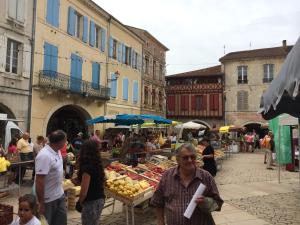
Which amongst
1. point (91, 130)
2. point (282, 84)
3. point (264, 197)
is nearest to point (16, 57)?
point (91, 130)

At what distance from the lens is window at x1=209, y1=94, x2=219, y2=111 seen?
4237 cm

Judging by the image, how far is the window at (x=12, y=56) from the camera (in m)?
17.6

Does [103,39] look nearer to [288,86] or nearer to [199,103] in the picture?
[199,103]

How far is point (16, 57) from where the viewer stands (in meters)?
18.1

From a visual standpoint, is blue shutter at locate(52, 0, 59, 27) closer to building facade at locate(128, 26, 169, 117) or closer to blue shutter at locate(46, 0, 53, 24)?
blue shutter at locate(46, 0, 53, 24)

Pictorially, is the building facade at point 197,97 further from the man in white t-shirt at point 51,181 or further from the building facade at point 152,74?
the man in white t-shirt at point 51,181

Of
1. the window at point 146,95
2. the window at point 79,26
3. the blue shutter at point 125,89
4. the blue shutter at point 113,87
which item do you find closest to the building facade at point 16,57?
the window at point 79,26

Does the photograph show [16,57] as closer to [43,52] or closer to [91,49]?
[43,52]

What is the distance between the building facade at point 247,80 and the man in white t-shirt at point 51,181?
37411 millimetres

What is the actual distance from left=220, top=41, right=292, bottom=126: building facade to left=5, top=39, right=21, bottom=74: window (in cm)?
2793

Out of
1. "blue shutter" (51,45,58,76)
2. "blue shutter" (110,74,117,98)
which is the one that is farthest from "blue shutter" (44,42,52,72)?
"blue shutter" (110,74,117,98)

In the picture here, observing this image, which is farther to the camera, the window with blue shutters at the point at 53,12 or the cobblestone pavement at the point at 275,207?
the window with blue shutters at the point at 53,12

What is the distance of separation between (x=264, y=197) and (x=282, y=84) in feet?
20.8

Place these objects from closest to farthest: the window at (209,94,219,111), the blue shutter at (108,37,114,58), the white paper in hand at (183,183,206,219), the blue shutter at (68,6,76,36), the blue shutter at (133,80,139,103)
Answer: the white paper in hand at (183,183,206,219), the blue shutter at (68,6,76,36), the blue shutter at (108,37,114,58), the blue shutter at (133,80,139,103), the window at (209,94,219,111)
